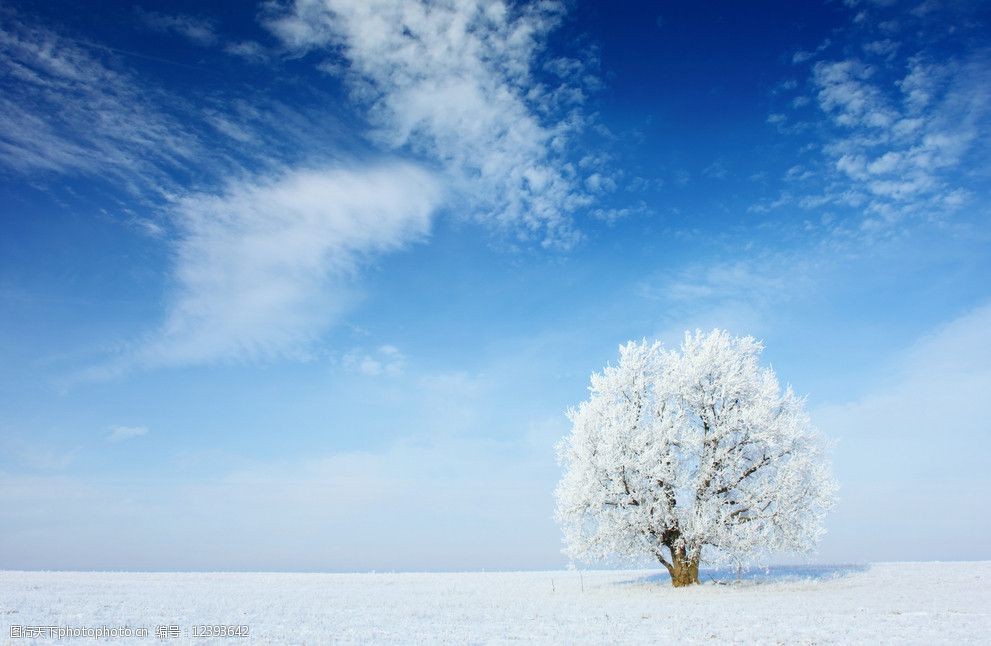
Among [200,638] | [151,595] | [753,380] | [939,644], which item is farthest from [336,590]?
[939,644]

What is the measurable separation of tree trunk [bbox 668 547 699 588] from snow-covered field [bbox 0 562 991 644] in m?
0.72

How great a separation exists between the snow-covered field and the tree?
2443 millimetres

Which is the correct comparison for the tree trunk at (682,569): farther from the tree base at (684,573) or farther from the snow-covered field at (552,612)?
the snow-covered field at (552,612)

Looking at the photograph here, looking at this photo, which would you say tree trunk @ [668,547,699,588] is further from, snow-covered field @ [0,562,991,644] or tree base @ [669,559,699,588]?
snow-covered field @ [0,562,991,644]

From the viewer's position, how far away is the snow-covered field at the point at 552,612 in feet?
58.5

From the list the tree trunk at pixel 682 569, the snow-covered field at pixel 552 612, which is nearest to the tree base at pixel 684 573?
the tree trunk at pixel 682 569

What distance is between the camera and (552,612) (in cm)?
2455

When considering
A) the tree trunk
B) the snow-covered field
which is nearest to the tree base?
the tree trunk

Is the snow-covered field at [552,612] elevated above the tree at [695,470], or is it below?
below

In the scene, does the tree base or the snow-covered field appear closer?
the snow-covered field

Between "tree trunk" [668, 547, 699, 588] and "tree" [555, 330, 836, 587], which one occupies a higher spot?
"tree" [555, 330, 836, 587]

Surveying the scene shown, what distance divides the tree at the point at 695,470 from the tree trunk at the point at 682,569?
56mm

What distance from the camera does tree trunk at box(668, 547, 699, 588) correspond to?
Result: 114ft

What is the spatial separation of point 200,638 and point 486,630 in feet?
26.7
